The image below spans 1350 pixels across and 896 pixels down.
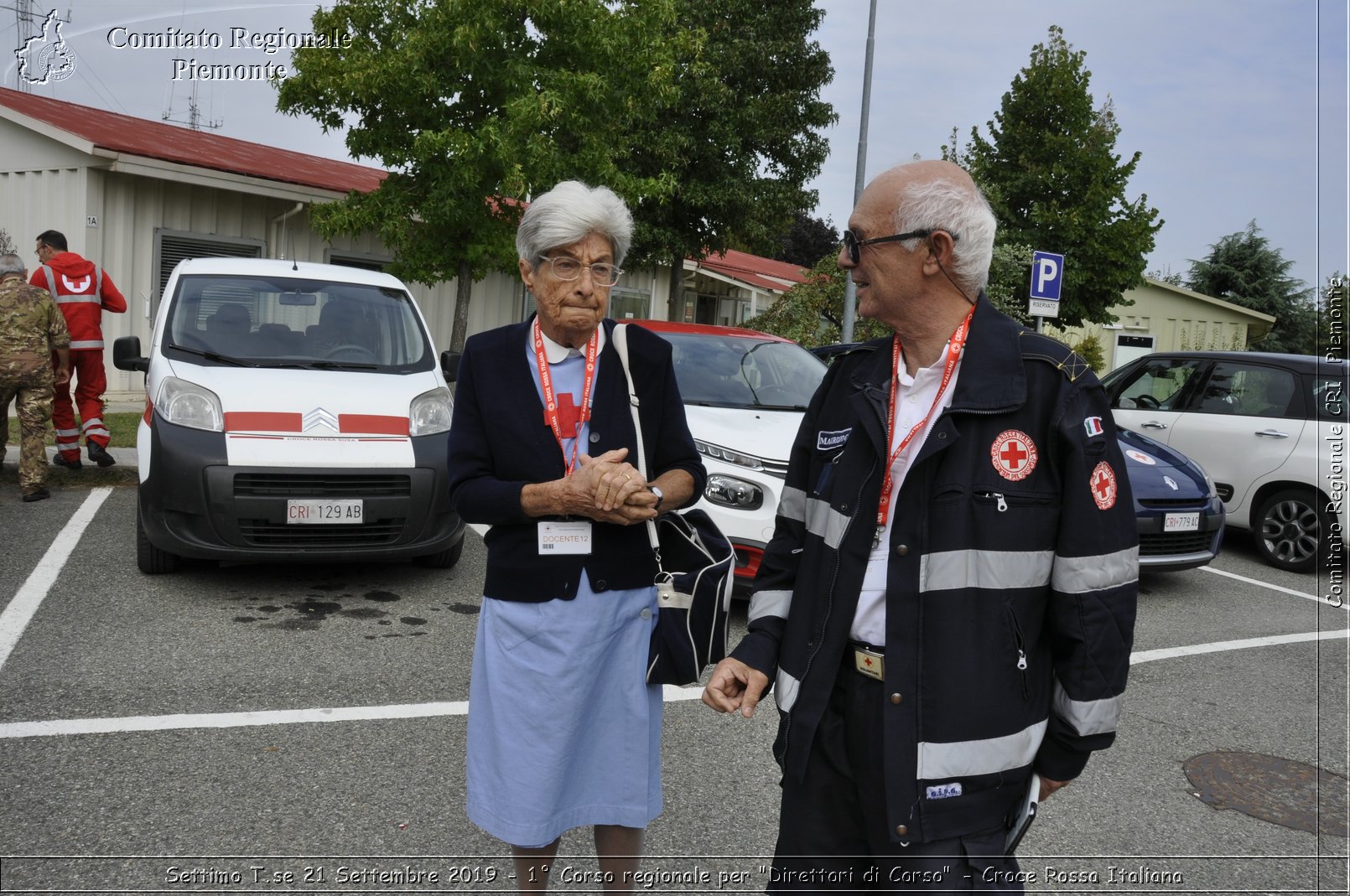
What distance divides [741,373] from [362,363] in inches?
97.0

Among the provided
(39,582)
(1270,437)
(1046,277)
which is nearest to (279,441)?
(39,582)

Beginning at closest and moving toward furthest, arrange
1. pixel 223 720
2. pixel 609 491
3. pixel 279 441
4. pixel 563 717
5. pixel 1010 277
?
pixel 609 491, pixel 563 717, pixel 223 720, pixel 279 441, pixel 1010 277

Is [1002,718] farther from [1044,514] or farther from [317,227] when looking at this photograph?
[317,227]

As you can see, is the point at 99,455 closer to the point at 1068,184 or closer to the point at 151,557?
the point at 151,557

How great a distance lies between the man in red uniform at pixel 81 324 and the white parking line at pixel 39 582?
5.34 ft

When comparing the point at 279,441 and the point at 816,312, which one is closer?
the point at 279,441

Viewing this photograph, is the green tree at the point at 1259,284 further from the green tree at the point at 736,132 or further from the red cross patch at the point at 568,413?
the red cross patch at the point at 568,413

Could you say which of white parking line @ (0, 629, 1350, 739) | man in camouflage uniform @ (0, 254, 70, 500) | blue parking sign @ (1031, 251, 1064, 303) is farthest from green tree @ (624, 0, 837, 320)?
white parking line @ (0, 629, 1350, 739)

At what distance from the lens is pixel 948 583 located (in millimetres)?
1928

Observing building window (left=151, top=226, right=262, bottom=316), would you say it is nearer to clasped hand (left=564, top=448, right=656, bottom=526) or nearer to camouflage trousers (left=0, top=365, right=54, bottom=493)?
camouflage trousers (left=0, top=365, right=54, bottom=493)

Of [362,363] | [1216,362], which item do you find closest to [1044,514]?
[362,363]

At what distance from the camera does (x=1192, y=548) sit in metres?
7.52

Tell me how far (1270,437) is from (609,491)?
836 cm

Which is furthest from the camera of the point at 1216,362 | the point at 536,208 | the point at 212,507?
the point at 1216,362
